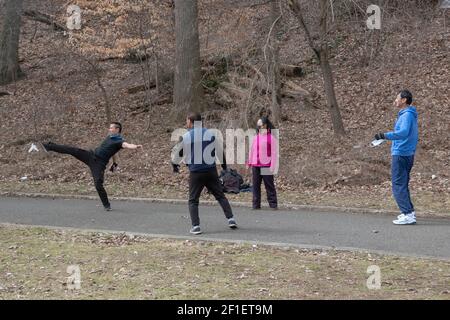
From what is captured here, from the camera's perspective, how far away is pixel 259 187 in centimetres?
1307

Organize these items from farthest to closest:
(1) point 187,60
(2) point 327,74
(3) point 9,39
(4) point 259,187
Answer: (3) point 9,39, (1) point 187,60, (2) point 327,74, (4) point 259,187

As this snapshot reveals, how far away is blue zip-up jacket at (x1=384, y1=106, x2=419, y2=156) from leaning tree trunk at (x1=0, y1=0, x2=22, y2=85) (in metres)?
19.9

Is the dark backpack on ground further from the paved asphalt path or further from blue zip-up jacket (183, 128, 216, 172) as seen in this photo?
blue zip-up jacket (183, 128, 216, 172)

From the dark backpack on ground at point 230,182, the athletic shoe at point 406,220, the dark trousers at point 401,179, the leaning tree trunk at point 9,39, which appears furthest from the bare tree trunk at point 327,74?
the leaning tree trunk at point 9,39

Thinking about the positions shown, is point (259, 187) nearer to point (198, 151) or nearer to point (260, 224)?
point (260, 224)

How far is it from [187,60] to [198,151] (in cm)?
1079

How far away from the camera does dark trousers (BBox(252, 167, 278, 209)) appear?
12953 mm

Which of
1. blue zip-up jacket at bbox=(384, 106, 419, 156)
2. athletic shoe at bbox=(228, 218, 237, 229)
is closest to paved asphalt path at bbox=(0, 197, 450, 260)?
athletic shoe at bbox=(228, 218, 237, 229)

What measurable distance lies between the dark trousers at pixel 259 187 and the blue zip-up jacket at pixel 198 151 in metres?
2.49

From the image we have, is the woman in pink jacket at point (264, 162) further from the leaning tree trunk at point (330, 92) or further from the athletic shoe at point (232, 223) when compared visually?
the leaning tree trunk at point (330, 92)

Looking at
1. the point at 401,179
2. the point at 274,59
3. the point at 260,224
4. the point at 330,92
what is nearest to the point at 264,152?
the point at 260,224

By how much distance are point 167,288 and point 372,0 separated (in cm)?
1442

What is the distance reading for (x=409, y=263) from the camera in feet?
27.2
